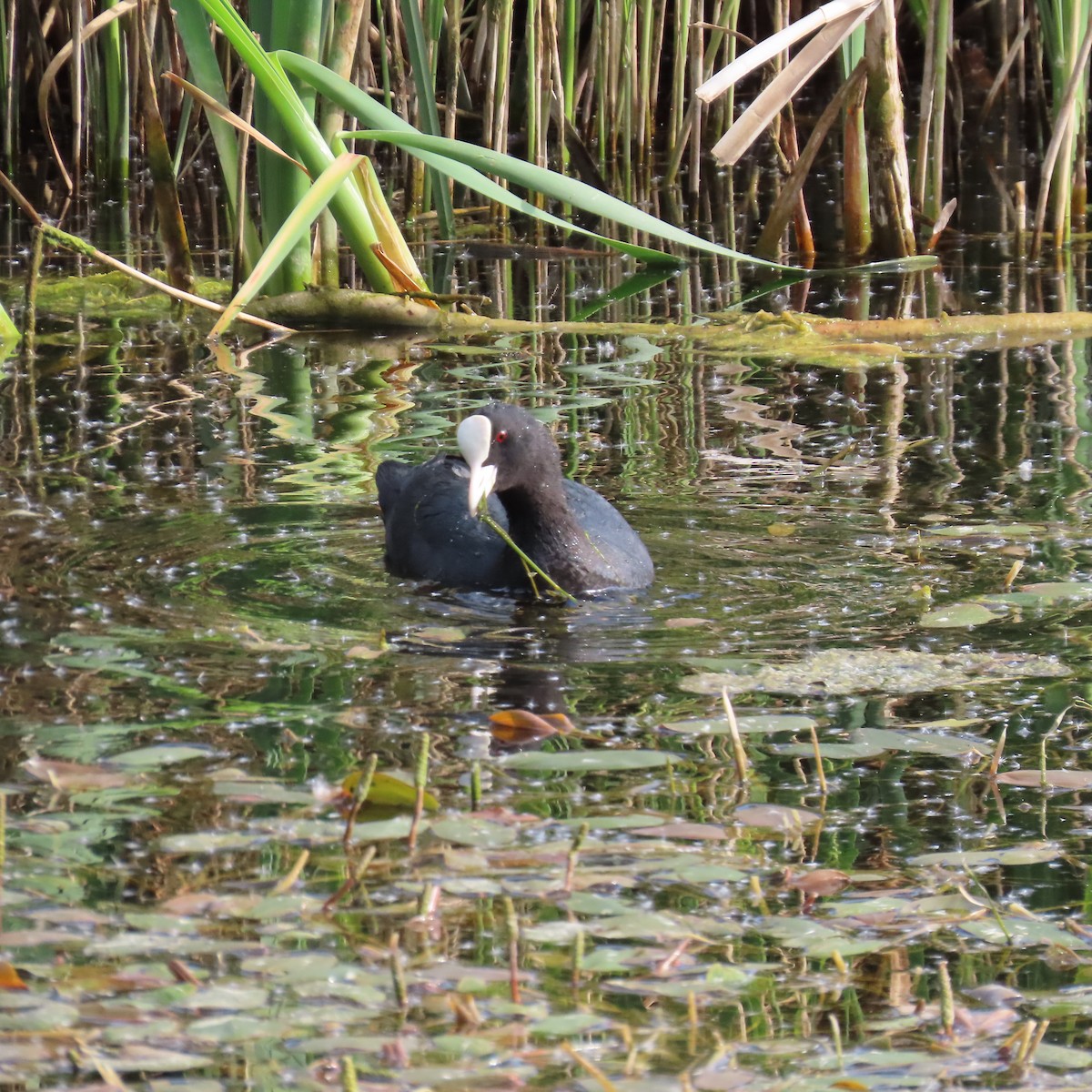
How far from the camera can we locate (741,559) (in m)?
4.33

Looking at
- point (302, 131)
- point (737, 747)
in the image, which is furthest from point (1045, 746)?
point (302, 131)

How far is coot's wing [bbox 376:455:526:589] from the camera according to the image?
443 cm

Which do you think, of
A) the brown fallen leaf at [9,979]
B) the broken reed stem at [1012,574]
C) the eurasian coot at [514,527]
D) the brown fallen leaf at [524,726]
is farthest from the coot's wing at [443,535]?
the brown fallen leaf at [9,979]

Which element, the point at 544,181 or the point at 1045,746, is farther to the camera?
the point at 544,181

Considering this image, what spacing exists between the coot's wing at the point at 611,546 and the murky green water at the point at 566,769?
8 centimetres

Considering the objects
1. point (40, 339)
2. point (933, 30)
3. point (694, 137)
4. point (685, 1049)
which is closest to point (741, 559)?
point (685, 1049)

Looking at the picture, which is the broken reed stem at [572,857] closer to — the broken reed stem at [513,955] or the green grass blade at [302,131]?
the broken reed stem at [513,955]

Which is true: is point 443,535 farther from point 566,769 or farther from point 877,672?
point 566,769

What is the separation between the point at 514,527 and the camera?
4.48 metres

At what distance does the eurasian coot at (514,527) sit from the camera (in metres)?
4.30

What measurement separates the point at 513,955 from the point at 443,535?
7.57 ft

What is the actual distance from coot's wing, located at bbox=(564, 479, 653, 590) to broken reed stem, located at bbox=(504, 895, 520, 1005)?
1.89 metres

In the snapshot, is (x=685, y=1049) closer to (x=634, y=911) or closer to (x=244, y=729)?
(x=634, y=911)

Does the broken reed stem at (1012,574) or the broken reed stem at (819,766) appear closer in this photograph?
the broken reed stem at (819,766)
